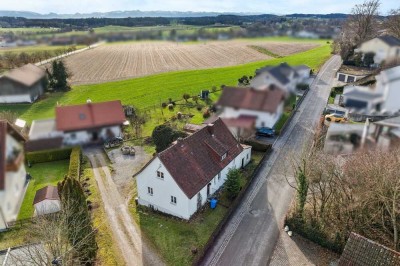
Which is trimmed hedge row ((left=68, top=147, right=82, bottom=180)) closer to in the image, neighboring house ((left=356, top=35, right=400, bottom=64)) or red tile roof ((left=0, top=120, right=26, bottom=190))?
red tile roof ((left=0, top=120, right=26, bottom=190))

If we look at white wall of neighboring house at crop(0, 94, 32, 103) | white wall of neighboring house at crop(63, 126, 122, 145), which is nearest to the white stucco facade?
white wall of neighboring house at crop(63, 126, 122, 145)

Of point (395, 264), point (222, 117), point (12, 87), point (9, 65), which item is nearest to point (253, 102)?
point (222, 117)

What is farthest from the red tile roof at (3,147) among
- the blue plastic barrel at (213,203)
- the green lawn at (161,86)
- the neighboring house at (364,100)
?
the green lawn at (161,86)

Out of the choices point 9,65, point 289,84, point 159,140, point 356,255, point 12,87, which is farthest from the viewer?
point 159,140

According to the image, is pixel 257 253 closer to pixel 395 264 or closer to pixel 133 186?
pixel 395 264

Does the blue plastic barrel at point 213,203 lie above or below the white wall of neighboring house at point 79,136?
below

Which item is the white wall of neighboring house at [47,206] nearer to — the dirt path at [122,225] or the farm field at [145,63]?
the dirt path at [122,225]
